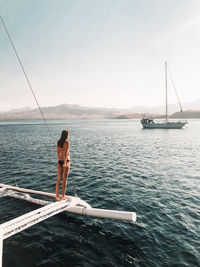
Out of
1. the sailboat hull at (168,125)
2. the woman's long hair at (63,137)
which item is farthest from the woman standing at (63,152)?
the sailboat hull at (168,125)

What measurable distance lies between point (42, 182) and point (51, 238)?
24.3 ft

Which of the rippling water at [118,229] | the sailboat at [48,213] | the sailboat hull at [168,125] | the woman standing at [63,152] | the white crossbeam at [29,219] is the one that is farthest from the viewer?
the sailboat hull at [168,125]

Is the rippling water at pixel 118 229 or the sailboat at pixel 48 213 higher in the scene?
the sailboat at pixel 48 213

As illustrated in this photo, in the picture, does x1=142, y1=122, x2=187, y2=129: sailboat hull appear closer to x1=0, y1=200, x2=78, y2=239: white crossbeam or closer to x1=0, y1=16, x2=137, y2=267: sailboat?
x1=0, y1=16, x2=137, y2=267: sailboat

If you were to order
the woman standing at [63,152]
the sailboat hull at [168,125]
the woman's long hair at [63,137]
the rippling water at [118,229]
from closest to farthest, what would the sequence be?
the rippling water at [118,229], the woman's long hair at [63,137], the woman standing at [63,152], the sailboat hull at [168,125]

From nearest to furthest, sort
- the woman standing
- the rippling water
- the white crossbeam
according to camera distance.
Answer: the white crossbeam < the rippling water < the woman standing

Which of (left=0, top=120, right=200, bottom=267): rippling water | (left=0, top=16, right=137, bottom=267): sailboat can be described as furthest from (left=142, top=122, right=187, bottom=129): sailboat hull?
(left=0, top=16, right=137, bottom=267): sailboat

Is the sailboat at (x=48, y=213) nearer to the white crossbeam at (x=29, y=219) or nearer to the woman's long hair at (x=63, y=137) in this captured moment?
the white crossbeam at (x=29, y=219)

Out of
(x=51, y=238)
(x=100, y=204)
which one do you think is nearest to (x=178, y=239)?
(x=100, y=204)

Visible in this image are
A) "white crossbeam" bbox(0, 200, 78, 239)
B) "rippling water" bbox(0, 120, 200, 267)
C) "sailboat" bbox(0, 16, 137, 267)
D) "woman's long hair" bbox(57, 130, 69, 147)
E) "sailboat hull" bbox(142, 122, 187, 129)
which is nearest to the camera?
"white crossbeam" bbox(0, 200, 78, 239)

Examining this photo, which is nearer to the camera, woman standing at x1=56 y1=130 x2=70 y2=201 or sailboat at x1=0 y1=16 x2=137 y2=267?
sailboat at x1=0 y1=16 x2=137 y2=267

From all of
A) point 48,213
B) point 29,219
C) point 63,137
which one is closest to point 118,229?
point 48,213

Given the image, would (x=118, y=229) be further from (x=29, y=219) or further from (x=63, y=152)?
(x=63, y=152)

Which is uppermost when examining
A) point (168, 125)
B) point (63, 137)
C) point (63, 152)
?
point (63, 137)
